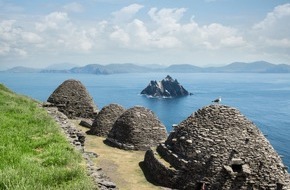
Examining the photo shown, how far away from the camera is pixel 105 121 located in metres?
36.9

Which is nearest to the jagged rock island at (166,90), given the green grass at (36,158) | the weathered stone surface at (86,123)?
the weathered stone surface at (86,123)

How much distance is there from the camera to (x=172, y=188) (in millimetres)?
22812

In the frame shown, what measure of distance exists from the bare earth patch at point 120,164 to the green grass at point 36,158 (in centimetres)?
860

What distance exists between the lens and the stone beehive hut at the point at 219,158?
21.2m

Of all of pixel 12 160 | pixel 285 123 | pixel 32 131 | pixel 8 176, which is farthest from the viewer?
pixel 285 123

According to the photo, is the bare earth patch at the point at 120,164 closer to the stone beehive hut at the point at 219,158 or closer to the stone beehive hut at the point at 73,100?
the stone beehive hut at the point at 219,158

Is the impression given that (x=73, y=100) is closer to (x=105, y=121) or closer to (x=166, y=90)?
(x=105, y=121)

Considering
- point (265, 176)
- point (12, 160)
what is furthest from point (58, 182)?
point (265, 176)

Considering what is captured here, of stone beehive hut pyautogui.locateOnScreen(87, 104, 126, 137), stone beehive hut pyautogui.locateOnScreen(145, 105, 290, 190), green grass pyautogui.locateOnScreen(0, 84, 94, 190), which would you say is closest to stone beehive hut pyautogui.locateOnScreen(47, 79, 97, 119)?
stone beehive hut pyautogui.locateOnScreen(87, 104, 126, 137)

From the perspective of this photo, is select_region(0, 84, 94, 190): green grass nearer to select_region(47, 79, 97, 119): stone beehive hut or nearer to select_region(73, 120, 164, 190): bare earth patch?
select_region(73, 120, 164, 190): bare earth patch

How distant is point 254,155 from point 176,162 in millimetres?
5171

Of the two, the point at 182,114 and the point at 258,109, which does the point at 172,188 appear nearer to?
the point at 182,114

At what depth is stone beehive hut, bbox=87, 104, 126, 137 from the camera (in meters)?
36.6

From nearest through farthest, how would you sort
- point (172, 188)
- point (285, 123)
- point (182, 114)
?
point (172, 188)
point (285, 123)
point (182, 114)
